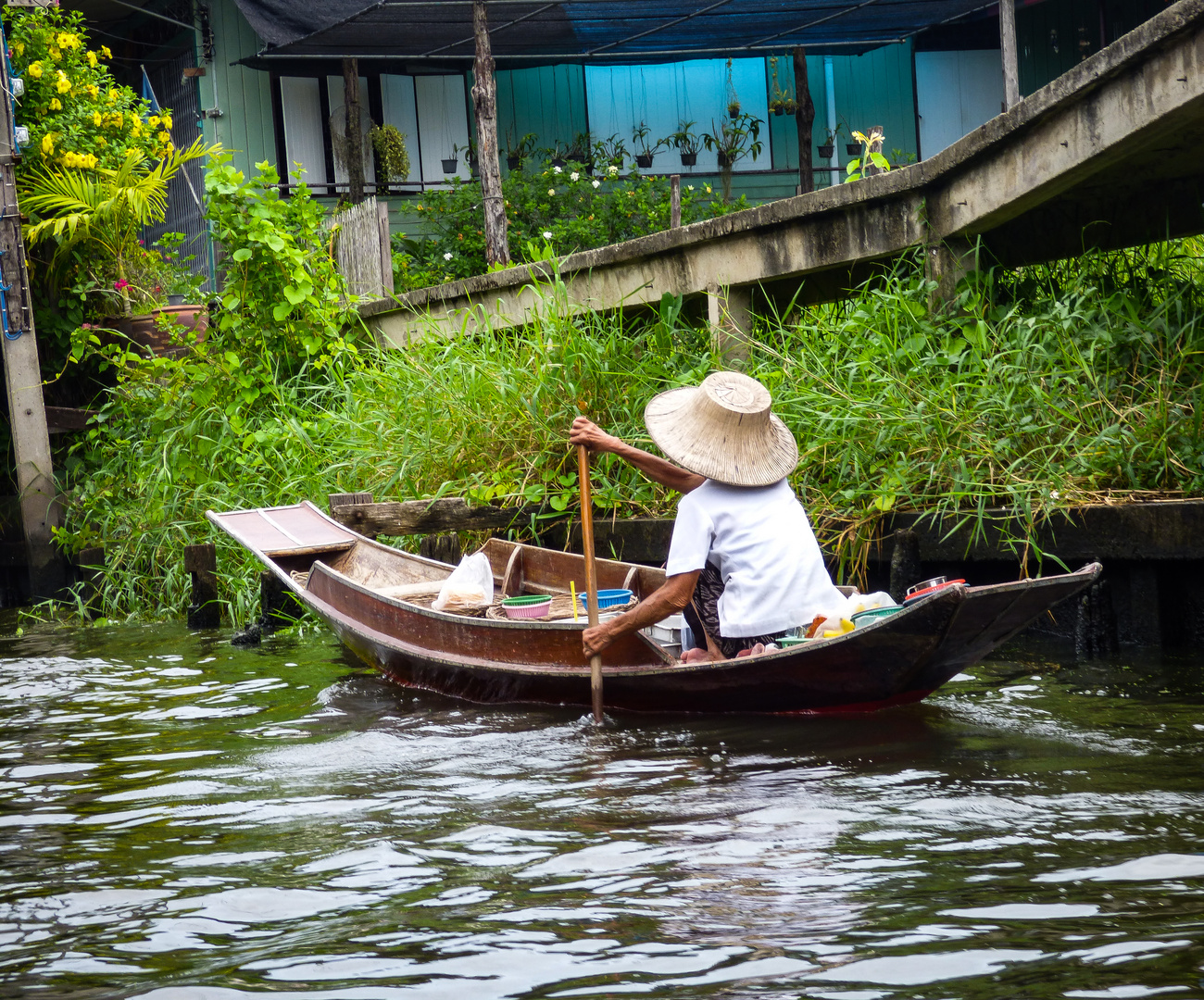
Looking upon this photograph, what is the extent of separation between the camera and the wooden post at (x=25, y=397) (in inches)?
399

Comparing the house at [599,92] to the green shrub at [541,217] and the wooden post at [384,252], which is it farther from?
the wooden post at [384,252]

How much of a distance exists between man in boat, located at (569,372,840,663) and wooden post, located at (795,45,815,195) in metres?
10.6

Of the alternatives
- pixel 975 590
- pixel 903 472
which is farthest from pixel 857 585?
pixel 975 590

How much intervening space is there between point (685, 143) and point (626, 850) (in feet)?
45.4

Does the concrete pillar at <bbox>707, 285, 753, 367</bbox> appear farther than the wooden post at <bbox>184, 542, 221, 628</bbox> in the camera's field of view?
No

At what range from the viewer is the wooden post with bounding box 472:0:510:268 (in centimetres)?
1215

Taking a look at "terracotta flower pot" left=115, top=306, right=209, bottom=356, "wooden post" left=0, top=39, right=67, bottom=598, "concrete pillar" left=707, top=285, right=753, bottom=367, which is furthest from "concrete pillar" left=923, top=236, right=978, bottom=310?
"wooden post" left=0, top=39, right=67, bottom=598

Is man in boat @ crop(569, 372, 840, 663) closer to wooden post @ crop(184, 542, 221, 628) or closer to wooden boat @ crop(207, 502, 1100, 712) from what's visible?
wooden boat @ crop(207, 502, 1100, 712)

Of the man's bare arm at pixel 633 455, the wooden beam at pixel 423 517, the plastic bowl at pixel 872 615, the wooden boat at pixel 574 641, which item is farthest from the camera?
the wooden beam at pixel 423 517

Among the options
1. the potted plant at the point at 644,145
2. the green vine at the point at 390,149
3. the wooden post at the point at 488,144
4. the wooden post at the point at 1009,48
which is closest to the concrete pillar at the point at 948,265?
the wooden post at the point at 1009,48

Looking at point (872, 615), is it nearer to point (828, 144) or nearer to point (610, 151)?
point (610, 151)

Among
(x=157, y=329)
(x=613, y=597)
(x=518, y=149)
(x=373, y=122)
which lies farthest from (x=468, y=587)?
(x=373, y=122)

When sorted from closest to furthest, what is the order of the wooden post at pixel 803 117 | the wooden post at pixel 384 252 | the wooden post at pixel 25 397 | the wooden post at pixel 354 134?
1. the wooden post at pixel 25 397
2. the wooden post at pixel 384 252
3. the wooden post at pixel 354 134
4. the wooden post at pixel 803 117

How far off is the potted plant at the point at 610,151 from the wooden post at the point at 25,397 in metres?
7.19
